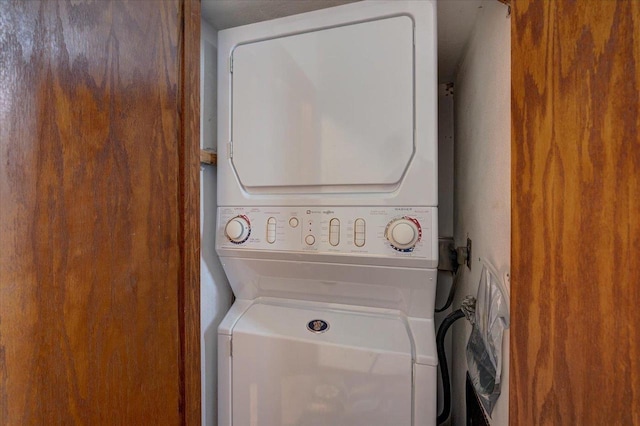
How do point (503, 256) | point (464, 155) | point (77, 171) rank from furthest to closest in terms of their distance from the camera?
1. point (464, 155)
2. point (503, 256)
3. point (77, 171)

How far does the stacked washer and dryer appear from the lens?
931mm

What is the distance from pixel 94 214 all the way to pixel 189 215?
0.31 m

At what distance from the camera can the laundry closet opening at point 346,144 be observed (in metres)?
0.88

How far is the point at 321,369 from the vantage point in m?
0.98

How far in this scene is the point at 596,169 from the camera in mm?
398

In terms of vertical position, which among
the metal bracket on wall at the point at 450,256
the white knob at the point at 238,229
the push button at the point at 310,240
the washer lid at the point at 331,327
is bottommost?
the washer lid at the point at 331,327

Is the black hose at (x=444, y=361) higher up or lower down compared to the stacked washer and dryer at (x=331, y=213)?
lower down

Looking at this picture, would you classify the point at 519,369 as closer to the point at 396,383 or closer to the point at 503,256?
the point at 503,256

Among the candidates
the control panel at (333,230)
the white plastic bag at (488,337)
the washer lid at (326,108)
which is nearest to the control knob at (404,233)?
the control panel at (333,230)

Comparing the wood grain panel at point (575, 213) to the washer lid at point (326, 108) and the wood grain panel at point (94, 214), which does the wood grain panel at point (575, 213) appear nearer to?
the washer lid at point (326, 108)

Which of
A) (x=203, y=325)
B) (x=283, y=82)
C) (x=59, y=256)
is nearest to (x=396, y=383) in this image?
(x=203, y=325)

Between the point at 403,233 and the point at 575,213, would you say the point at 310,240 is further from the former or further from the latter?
the point at 575,213

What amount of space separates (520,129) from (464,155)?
829 millimetres

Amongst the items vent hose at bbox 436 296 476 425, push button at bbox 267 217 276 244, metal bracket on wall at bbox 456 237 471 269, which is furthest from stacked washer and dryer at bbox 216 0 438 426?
metal bracket on wall at bbox 456 237 471 269
